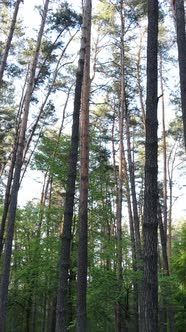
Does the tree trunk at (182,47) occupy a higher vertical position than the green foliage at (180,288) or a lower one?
higher

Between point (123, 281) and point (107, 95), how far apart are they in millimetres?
10559

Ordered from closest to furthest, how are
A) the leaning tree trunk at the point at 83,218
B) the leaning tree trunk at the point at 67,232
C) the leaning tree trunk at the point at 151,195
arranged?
1. the leaning tree trunk at the point at 151,195
2. the leaning tree trunk at the point at 67,232
3. the leaning tree trunk at the point at 83,218

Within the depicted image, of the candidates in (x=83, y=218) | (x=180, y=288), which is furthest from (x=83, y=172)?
(x=180, y=288)

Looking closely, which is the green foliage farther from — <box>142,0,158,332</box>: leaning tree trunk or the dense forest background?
<box>142,0,158,332</box>: leaning tree trunk

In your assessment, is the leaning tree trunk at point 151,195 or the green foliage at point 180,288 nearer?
the leaning tree trunk at point 151,195

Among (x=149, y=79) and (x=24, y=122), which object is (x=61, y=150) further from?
(x=149, y=79)

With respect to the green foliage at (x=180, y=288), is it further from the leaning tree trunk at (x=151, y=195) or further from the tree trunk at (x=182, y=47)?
the leaning tree trunk at (x=151, y=195)

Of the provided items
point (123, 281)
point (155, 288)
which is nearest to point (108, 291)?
point (123, 281)

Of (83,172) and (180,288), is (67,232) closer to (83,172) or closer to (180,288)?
(83,172)

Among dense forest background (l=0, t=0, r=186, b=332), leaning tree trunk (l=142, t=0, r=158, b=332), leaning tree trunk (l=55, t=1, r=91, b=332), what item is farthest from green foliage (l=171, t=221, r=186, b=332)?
leaning tree trunk (l=142, t=0, r=158, b=332)

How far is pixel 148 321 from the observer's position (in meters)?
4.70

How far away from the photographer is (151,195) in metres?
5.24

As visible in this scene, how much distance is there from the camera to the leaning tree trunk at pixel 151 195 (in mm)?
4785

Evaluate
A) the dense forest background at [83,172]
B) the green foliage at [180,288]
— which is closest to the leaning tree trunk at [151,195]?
the dense forest background at [83,172]
